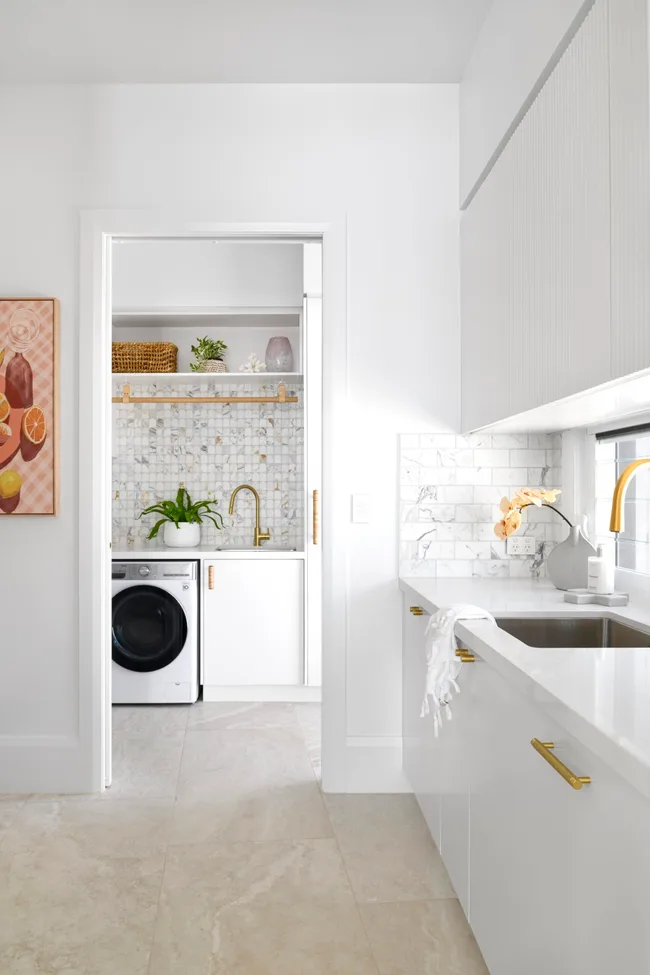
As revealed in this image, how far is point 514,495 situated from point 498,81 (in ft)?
4.67

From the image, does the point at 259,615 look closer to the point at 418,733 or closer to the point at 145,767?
the point at 145,767

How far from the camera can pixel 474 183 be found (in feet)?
8.75

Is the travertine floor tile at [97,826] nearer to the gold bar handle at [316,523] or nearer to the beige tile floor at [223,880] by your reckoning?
the beige tile floor at [223,880]

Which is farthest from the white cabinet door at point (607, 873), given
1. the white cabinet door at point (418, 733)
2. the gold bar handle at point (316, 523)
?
the gold bar handle at point (316, 523)

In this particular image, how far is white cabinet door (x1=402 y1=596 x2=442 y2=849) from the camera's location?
7.48 ft

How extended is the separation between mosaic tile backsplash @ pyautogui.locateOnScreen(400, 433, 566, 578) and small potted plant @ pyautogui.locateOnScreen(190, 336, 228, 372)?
1.88 m

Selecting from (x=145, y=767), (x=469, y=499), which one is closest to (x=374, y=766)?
(x=145, y=767)

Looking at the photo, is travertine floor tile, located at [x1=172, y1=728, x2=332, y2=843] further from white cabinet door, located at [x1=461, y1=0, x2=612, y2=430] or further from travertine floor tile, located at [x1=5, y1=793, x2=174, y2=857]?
white cabinet door, located at [x1=461, y1=0, x2=612, y2=430]

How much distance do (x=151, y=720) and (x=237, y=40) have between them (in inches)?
119

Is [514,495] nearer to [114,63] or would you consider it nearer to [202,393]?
[114,63]

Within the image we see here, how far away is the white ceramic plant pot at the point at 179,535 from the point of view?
4.44 meters

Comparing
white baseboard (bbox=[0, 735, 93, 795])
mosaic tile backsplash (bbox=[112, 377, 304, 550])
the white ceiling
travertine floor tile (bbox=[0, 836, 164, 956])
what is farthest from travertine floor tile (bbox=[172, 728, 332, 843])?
the white ceiling

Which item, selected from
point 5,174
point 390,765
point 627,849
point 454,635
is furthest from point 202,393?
point 627,849

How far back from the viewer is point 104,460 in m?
2.93
